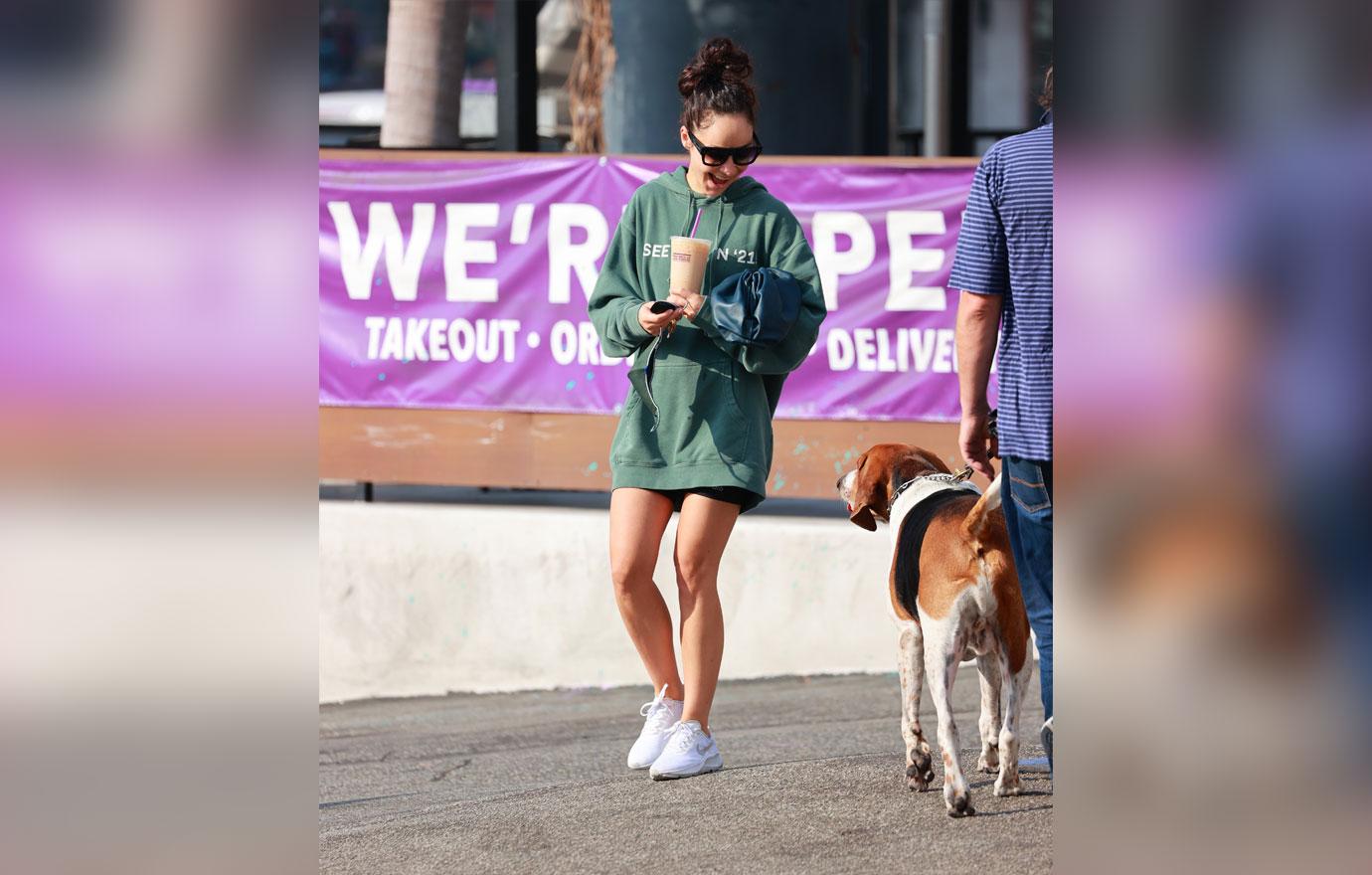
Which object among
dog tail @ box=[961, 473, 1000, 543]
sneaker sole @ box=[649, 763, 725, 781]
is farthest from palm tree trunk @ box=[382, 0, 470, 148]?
dog tail @ box=[961, 473, 1000, 543]

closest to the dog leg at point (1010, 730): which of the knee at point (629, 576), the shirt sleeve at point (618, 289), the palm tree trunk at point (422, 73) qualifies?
the knee at point (629, 576)

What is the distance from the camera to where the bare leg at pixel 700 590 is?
4.89 metres

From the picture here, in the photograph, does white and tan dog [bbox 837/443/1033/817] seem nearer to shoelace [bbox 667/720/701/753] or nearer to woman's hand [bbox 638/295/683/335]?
shoelace [bbox 667/720/701/753]

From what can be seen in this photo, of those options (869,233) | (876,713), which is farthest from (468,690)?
(869,233)

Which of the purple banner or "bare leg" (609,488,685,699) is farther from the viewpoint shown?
the purple banner

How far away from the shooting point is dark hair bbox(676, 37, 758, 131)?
482 centimetres

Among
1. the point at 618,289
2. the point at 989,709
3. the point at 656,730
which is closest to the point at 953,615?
the point at 989,709

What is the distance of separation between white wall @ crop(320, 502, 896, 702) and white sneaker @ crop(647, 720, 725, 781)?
2872mm
